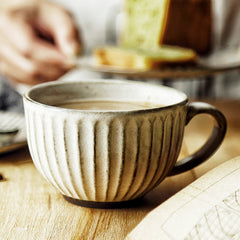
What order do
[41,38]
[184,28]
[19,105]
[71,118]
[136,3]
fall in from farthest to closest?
1. [41,38]
2. [136,3]
3. [184,28]
4. [19,105]
5. [71,118]

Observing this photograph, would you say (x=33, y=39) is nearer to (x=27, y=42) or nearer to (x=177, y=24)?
(x=27, y=42)

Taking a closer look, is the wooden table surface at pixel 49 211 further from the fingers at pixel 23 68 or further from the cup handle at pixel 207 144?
the fingers at pixel 23 68

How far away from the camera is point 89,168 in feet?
1.16

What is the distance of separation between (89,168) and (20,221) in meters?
0.09

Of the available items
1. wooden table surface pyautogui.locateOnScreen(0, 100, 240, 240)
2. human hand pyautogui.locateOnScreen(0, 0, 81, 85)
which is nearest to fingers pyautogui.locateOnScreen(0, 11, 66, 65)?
human hand pyautogui.locateOnScreen(0, 0, 81, 85)

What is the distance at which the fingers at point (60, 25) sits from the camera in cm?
108

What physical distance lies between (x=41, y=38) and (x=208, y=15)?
20.3 inches

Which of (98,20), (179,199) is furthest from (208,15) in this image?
(179,199)

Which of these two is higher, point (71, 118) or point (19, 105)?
point (71, 118)

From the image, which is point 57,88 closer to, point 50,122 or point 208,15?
point 50,122

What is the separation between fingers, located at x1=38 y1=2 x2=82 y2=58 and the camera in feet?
3.56

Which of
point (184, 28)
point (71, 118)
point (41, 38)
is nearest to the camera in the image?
point (71, 118)

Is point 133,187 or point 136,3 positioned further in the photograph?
point 136,3

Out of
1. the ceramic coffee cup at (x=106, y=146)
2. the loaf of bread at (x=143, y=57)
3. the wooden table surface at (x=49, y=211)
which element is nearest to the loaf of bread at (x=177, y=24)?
the loaf of bread at (x=143, y=57)
